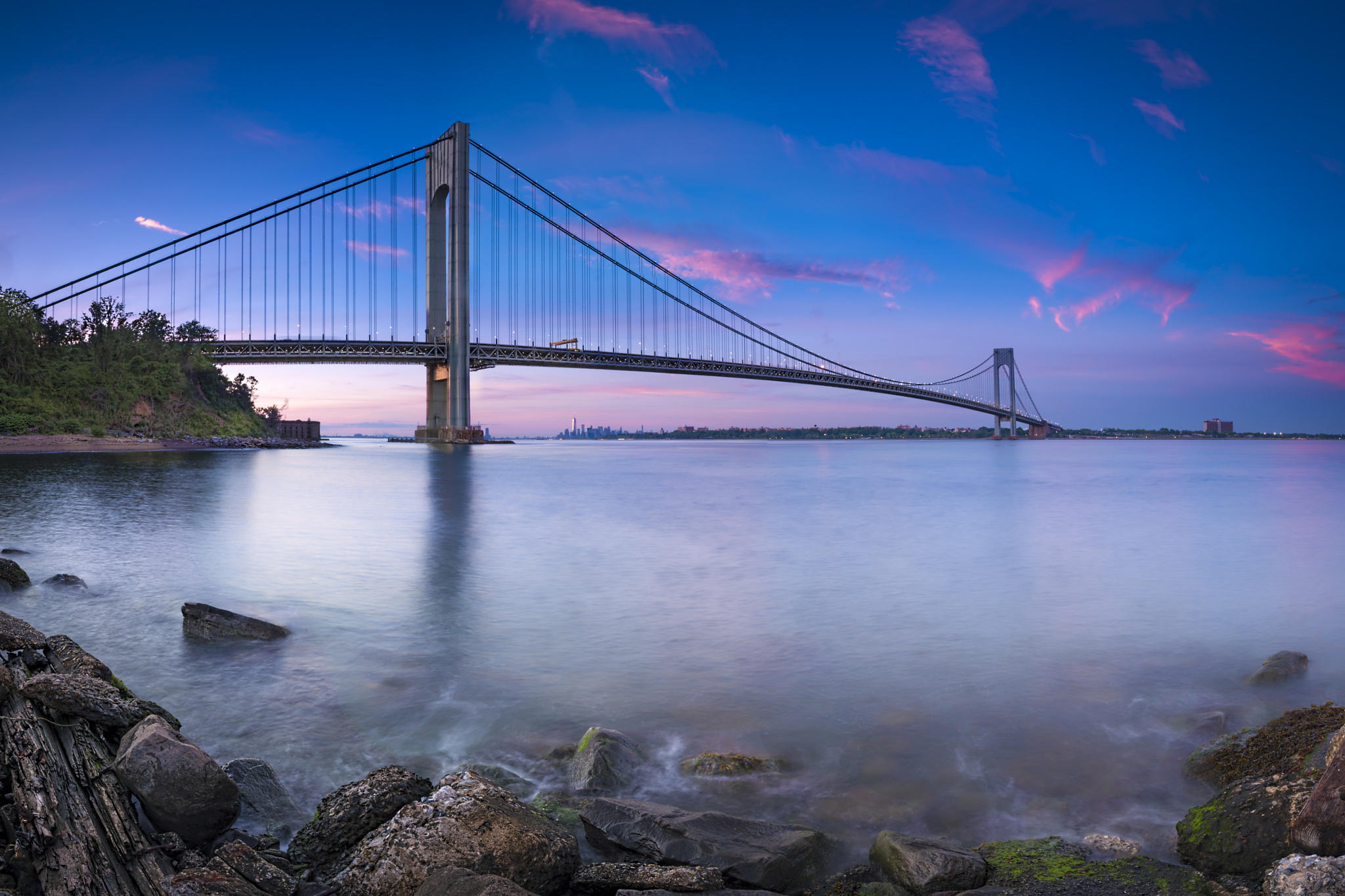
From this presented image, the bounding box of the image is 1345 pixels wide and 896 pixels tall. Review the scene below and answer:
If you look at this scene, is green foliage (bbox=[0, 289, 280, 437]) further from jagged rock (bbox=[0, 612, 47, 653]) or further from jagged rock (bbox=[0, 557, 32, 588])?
jagged rock (bbox=[0, 612, 47, 653])

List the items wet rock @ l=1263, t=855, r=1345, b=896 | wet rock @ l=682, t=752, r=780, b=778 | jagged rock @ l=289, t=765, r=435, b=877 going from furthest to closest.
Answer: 1. wet rock @ l=682, t=752, r=780, b=778
2. jagged rock @ l=289, t=765, r=435, b=877
3. wet rock @ l=1263, t=855, r=1345, b=896

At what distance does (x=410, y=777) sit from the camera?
3074 millimetres

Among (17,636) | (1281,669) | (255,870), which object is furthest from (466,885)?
(1281,669)

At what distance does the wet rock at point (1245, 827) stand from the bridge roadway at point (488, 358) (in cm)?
5075

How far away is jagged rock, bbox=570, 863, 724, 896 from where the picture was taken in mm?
2459

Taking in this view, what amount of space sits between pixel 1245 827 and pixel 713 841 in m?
1.86

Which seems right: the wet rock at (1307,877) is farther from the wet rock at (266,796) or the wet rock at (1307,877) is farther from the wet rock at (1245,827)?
the wet rock at (266,796)

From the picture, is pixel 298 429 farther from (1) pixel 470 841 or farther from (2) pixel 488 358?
(1) pixel 470 841

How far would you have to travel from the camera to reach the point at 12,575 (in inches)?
293

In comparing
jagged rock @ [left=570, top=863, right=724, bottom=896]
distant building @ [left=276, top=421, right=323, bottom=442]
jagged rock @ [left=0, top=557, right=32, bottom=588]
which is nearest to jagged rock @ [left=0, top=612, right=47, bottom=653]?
jagged rock @ [left=570, top=863, right=724, bottom=896]

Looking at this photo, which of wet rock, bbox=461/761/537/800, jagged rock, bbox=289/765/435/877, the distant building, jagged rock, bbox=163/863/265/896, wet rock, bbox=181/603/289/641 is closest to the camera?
jagged rock, bbox=163/863/265/896

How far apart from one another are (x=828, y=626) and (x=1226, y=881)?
454 cm

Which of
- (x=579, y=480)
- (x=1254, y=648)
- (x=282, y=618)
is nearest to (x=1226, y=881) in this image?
(x=1254, y=648)

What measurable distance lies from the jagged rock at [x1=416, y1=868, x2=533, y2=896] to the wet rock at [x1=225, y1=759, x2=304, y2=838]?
4.04ft
